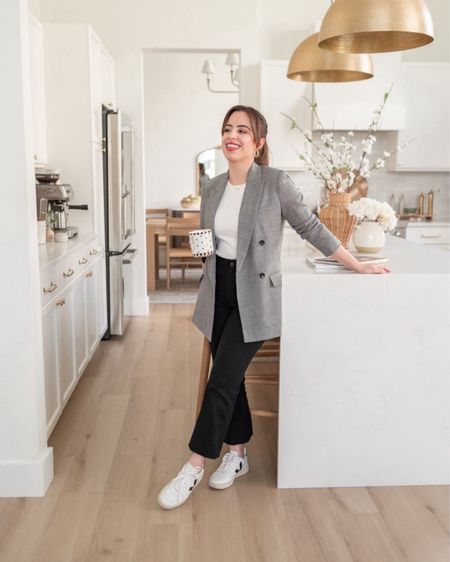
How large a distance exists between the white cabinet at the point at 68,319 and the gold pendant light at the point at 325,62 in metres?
1.57

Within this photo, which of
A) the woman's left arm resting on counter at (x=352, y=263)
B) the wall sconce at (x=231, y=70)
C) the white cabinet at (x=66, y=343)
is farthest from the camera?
the wall sconce at (x=231, y=70)

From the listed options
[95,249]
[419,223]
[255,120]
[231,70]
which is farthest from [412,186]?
[255,120]

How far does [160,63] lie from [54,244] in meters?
5.45

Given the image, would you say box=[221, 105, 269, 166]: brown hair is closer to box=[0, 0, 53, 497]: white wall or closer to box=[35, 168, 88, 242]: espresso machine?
box=[0, 0, 53, 497]: white wall

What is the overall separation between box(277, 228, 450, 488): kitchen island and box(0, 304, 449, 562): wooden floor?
104mm

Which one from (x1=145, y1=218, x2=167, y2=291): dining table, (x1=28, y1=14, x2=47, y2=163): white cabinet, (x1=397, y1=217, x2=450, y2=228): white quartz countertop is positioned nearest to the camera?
(x1=28, y1=14, x2=47, y2=163): white cabinet

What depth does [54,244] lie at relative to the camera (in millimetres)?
3949

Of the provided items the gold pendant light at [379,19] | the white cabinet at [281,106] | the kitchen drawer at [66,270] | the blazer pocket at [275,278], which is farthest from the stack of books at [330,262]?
the white cabinet at [281,106]

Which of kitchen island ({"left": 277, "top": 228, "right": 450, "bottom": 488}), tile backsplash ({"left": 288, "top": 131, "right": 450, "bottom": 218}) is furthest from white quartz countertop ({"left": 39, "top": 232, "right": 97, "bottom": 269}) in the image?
tile backsplash ({"left": 288, "top": 131, "right": 450, "bottom": 218})

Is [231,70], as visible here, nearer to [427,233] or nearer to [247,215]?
[427,233]

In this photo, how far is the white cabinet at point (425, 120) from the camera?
591cm

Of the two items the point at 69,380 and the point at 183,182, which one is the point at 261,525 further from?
the point at 183,182

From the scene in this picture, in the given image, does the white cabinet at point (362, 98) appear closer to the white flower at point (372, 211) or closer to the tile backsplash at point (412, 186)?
the tile backsplash at point (412, 186)

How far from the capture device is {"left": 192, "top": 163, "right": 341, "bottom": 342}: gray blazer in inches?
101
